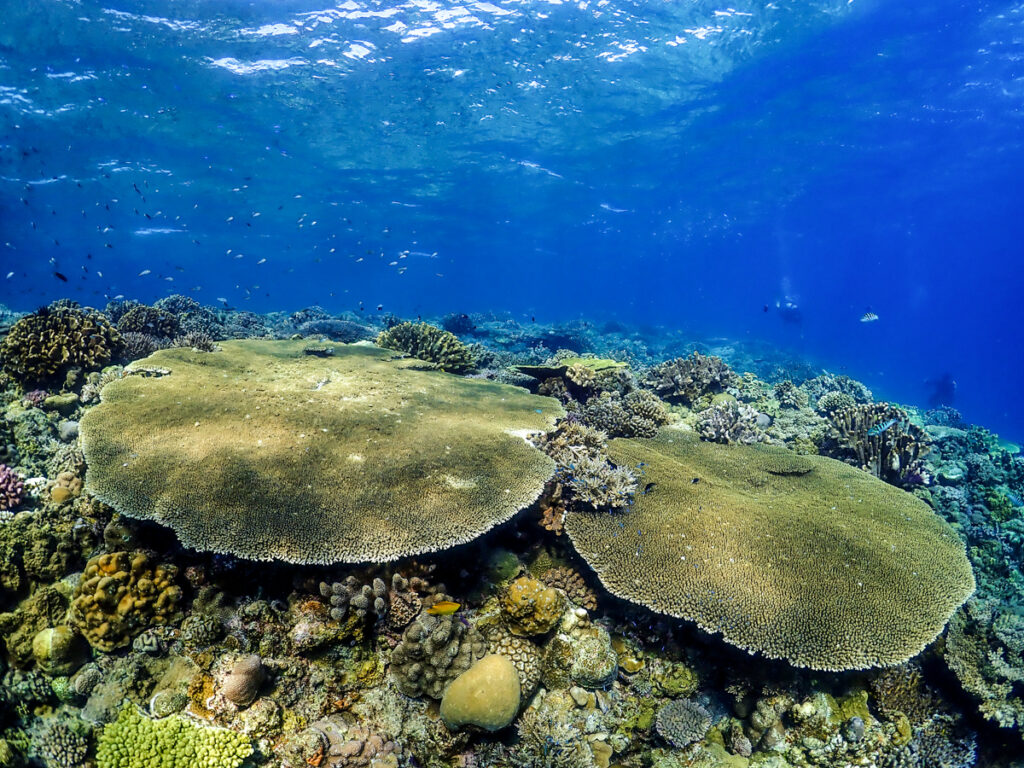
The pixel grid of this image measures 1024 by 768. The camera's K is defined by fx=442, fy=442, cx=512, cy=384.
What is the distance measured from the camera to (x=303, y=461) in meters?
5.02

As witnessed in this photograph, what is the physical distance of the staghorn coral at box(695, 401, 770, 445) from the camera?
8.54 m

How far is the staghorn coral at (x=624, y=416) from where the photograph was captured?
7.89 m

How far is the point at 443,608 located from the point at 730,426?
6681 millimetres

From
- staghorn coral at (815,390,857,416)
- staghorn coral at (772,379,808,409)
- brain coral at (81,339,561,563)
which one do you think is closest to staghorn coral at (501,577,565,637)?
brain coral at (81,339,561,563)

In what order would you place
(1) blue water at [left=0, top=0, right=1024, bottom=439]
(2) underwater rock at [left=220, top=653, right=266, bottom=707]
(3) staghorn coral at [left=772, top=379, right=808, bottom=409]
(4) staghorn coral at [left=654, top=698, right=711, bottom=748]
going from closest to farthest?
(2) underwater rock at [left=220, top=653, right=266, bottom=707] → (4) staghorn coral at [left=654, top=698, right=711, bottom=748] → (3) staghorn coral at [left=772, top=379, right=808, bottom=409] → (1) blue water at [left=0, top=0, right=1024, bottom=439]

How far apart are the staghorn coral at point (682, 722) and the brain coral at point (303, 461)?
264 centimetres

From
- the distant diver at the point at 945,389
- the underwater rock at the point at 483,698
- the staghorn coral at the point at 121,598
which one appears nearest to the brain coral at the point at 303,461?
the staghorn coral at the point at 121,598

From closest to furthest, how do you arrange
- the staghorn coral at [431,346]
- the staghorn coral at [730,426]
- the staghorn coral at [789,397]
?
the staghorn coral at [730,426], the staghorn coral at [431,346], the staghorn coral at [789,397]

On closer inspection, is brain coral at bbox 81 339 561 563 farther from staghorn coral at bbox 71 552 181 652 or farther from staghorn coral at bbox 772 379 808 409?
staghorn coral at bbox 772 379 808 409

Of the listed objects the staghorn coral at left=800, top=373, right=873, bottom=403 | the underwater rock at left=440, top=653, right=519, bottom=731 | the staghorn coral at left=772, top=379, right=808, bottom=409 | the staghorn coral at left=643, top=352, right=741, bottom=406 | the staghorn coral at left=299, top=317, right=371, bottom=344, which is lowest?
the staghorn coral at left=800, top=373, right=873, bottom=403

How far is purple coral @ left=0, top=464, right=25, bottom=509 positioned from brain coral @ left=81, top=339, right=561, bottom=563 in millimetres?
1414

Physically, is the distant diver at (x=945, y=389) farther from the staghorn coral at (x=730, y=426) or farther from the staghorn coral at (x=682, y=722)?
the staghorn coral at (x=682, y=722)

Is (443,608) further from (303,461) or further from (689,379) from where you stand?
(689,379)

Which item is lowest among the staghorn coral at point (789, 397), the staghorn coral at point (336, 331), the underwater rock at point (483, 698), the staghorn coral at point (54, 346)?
the staghorn coral at point (336, 331)
